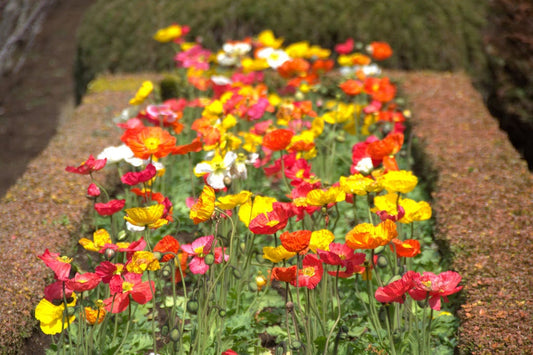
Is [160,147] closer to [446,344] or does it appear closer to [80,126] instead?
[446,344]

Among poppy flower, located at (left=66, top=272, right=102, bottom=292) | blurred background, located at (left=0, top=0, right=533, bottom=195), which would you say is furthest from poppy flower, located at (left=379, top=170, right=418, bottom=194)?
blurred background, located at (left=0, top=0, right=533, bottom=195)

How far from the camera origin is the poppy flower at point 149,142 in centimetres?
257

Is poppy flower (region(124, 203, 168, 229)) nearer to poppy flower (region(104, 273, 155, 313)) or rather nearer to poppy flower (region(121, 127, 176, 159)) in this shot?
poppy flower (region(104, 273, 155, 313))

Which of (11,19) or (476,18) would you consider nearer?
(476,18)

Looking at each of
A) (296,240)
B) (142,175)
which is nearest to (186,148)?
(142,175)

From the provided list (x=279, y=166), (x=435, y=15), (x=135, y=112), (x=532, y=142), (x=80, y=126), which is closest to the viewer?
(x=279, y=166)

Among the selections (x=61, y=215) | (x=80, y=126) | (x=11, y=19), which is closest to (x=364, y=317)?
(x=61, y=215)

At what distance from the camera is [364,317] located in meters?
2.75

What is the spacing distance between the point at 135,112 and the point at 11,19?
547 cm

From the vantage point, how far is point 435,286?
2.06m

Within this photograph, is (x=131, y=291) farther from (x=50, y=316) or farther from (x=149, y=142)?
(x=149, y=142)

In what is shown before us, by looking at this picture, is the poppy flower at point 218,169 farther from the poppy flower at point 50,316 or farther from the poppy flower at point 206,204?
the poppy flower at point 50,316

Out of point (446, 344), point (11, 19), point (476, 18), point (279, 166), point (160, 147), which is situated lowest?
point (11, 19)

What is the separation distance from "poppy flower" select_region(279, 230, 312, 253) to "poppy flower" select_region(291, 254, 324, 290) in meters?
0.17
